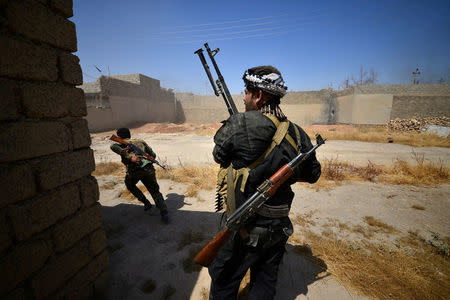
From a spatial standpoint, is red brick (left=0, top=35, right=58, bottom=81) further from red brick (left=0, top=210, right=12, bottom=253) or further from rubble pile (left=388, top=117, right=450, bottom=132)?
rubble pile (left=388, top=117, right=450, bottom=132)

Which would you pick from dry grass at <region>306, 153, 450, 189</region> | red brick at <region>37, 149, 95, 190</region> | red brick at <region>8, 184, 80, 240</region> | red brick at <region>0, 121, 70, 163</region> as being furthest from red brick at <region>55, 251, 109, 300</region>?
dry grass at <region>306, 153, 450, 189</region>

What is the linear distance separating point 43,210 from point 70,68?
121 centimetres

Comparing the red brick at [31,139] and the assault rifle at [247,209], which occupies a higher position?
the red brick at [31,139]

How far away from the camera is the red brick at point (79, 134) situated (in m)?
1.70

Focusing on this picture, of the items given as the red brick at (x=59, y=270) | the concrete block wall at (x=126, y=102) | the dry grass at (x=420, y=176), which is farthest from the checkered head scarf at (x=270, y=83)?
the concrete block wall at (x=126, y=102)

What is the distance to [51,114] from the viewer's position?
1.50 metres

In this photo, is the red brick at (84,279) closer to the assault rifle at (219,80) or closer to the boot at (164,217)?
the boot at (164,217)

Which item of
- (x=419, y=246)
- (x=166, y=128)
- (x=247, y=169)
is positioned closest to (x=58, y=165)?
(x=247, y=169)

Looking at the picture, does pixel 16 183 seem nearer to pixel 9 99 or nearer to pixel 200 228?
pixel 9 99

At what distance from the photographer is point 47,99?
148 centimetres

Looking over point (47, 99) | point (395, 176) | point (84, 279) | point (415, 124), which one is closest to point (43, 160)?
point (47, 99)

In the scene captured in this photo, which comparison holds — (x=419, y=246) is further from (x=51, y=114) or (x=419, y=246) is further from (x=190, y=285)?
(x=51, y=114)

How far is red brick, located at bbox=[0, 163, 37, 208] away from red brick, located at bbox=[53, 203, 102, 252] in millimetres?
411

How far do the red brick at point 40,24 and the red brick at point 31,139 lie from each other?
0.64m
